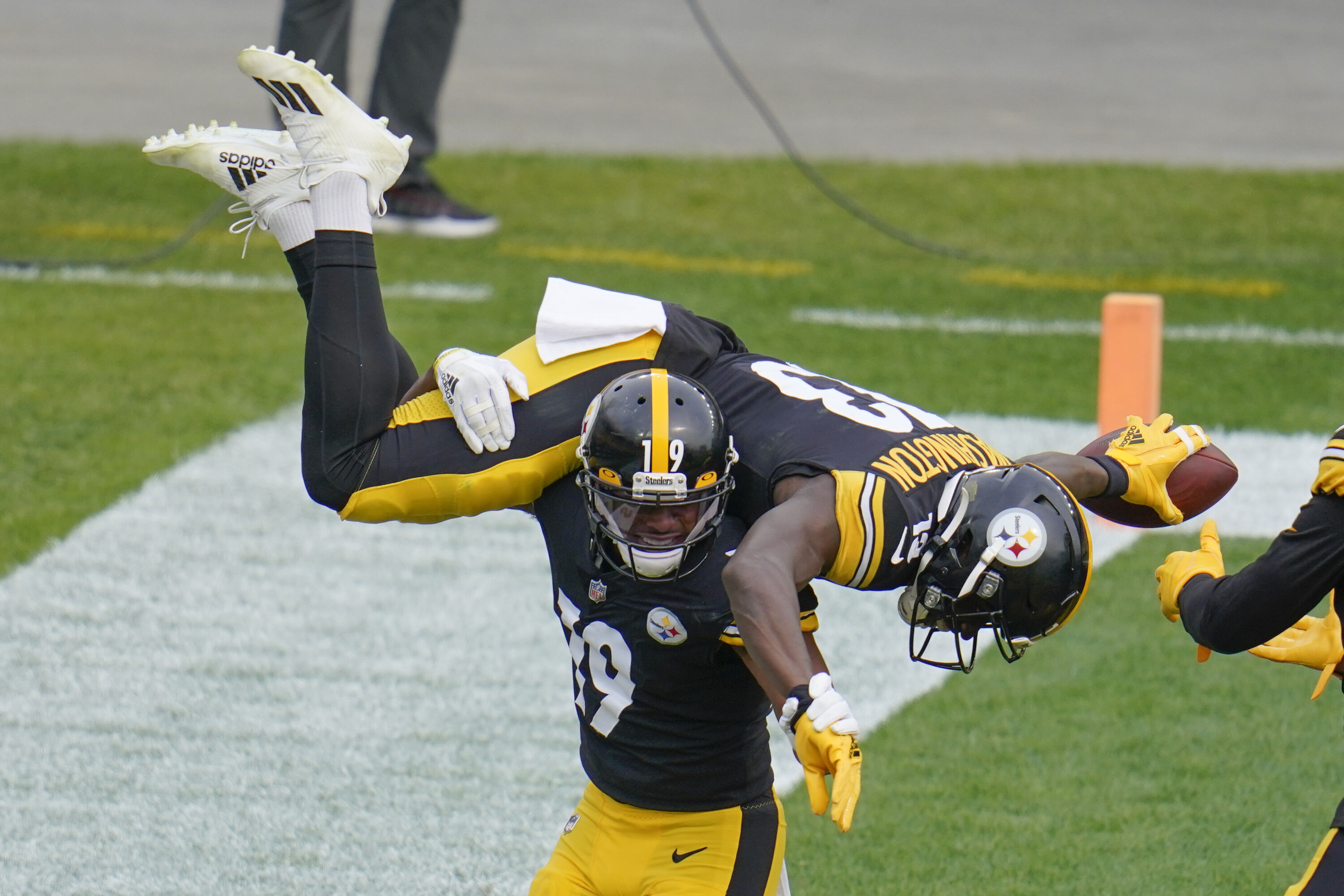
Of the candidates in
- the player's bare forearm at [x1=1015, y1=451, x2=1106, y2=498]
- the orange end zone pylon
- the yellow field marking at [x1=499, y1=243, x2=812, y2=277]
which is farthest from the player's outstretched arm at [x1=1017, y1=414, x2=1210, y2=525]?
the yellow field marking at [x1=499, y1=243, x2=812, y2=277]

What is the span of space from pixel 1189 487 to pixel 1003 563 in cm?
86

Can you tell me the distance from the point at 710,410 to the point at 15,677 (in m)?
2.76

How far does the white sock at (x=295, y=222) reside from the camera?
3.60 metres

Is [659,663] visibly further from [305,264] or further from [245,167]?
[245,167]

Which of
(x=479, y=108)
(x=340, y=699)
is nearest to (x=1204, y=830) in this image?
(x=340, y=699)

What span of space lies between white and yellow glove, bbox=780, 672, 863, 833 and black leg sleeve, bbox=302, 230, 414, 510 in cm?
113

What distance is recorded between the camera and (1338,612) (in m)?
2.87

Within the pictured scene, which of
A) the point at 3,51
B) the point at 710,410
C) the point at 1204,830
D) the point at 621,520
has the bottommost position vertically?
the point at 3,51

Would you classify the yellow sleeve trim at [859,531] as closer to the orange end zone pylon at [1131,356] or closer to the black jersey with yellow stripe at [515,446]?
the black jersey with yellow stripe at [515,446]

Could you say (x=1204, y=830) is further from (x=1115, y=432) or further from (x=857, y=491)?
(x=857, y=491)

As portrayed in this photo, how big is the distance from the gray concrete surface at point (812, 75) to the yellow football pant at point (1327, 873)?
7.60 m

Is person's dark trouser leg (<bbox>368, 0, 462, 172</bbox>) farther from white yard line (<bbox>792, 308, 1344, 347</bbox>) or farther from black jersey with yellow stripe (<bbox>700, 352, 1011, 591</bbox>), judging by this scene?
black jersey with yellow stripe (<bbox>700, 352, 1011, 591</bbox>)

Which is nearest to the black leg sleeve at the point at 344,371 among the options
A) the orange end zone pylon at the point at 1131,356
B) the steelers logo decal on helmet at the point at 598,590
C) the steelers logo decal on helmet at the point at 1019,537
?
the steelers logo decal on helmet at the point at 598,590

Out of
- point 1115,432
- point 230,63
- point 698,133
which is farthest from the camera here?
point 230,63
